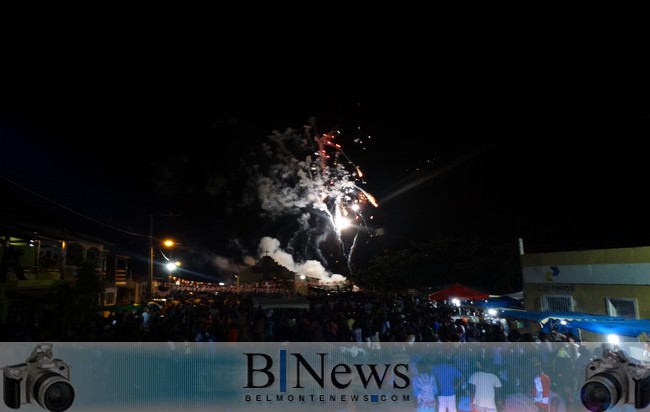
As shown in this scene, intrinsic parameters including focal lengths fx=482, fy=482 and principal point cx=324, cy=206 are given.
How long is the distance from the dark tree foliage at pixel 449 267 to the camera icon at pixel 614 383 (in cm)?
1645

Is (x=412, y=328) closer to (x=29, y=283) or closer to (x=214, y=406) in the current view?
(x=214, y=406)

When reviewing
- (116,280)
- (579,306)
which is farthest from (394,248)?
(579,306)

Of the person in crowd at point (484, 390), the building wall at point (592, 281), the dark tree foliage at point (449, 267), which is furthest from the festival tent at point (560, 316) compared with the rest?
the dark tree foliage at point (449, 267)

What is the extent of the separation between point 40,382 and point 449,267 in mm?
22856

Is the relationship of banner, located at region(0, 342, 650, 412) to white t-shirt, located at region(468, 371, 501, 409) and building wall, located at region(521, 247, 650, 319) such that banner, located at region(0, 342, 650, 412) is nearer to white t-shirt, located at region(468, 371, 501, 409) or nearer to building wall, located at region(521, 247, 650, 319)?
white t-shirt, located at region(468, 371, 501, 409)

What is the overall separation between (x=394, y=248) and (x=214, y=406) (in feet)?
104

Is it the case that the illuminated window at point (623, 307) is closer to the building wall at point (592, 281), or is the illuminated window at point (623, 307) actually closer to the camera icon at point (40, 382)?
the building wall at point (592, 281)

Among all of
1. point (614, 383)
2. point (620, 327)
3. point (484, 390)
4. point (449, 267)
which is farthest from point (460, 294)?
point (449, 267)

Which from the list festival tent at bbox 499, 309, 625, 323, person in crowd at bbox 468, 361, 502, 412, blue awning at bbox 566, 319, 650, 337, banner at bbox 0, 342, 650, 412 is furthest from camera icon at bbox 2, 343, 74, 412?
festival tent at bbox 499, 309, 625, 323

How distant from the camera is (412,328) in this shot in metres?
11.0

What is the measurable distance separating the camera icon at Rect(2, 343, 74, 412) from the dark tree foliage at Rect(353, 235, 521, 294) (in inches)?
790

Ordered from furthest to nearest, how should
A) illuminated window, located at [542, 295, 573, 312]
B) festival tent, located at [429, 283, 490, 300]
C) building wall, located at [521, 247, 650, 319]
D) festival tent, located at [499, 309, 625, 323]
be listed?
1. illuminated window, located at [542, 295, 573, 312]
2. festival tent, located at [429, 283, 490, 300]
3. building wall, located at [521, 247, 650, 319]
4. festival tent, located at [499, 309, 625, 323]

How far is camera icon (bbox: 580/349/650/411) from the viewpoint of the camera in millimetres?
6508

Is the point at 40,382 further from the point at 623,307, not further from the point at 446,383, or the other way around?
the point at 623,307
